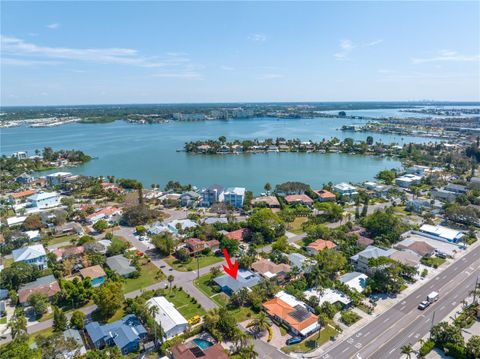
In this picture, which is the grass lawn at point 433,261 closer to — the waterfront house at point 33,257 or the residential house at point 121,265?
the residential house at point 121,265

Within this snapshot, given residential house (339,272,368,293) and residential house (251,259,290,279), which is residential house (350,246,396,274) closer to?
residential house (339,272,368,293)

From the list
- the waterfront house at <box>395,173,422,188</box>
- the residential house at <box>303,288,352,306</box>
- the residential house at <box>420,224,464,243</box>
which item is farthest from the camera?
the waterfront house at <box>395,173,422,188</box>

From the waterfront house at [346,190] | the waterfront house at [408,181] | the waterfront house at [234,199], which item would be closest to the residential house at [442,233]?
the waterfront house at [346,190]

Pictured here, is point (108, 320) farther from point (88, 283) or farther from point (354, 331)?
point (354, 331)

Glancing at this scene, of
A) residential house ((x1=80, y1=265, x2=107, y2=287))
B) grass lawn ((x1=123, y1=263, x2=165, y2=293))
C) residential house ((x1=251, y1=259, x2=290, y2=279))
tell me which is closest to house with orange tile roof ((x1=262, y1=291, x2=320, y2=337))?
residential house ((x1=251, y1=259, x2=290, y2=279))

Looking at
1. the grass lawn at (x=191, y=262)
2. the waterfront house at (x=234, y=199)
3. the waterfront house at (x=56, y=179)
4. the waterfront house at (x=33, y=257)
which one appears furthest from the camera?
the waterfront house at (x=56, y=179)
